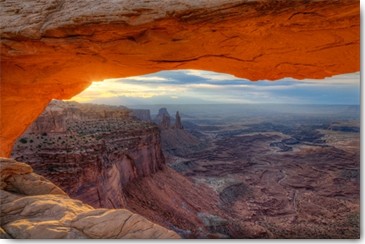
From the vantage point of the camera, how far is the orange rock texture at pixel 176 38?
6.32 meters

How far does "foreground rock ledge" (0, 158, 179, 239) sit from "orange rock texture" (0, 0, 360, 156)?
143 inches

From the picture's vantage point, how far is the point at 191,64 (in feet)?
28.6

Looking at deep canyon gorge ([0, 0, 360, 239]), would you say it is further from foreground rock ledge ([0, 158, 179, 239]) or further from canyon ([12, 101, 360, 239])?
canyon ([12, 101, 360, 239])

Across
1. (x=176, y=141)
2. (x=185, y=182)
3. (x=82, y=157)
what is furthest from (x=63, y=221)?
(x=176, y=141)

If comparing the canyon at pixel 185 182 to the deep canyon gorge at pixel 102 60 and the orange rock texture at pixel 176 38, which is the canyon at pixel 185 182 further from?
the orange rock texture at pixel 176 38

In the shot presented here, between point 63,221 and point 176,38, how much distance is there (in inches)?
175

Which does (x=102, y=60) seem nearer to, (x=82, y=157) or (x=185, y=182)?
(x=82, y=157)

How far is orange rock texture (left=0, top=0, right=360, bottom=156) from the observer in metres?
6.32

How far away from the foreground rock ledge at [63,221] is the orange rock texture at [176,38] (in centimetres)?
363

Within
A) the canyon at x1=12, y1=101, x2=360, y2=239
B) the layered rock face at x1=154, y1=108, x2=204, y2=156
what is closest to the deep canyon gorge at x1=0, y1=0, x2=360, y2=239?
the canyon at x1=12, y1=101, x2=360, y2=239

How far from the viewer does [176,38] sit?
733 centimetres

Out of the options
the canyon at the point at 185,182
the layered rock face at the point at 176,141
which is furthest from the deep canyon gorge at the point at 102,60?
the layered rock face at the point at 176,141

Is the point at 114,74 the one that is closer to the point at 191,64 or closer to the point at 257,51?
the point at 191,64

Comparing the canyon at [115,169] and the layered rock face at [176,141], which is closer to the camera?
the canyon at [115,169]
